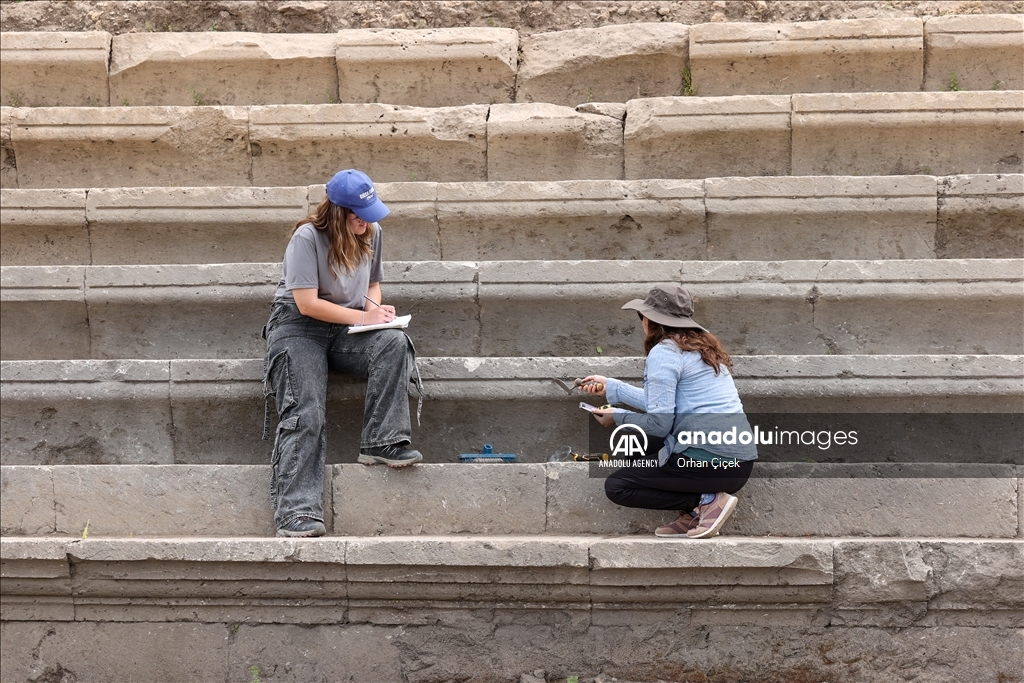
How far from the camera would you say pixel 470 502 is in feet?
14.9

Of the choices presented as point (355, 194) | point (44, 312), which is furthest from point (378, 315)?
point (44, 312)

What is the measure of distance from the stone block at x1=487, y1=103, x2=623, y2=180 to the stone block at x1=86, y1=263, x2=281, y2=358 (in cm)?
165

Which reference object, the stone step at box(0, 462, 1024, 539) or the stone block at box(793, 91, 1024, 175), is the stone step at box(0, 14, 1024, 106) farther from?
the stone step at box(0, 462, 1024, 539)

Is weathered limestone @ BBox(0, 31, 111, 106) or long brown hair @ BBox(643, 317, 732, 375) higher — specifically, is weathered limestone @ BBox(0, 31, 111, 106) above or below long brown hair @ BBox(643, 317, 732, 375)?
above

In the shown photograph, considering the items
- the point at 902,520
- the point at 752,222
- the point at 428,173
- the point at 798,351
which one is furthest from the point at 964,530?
the point at 428,173

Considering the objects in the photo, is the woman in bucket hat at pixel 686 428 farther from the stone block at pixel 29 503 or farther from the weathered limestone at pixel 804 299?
the stone block at pixel 29 503

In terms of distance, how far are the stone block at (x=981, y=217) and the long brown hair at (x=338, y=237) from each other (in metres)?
3.18

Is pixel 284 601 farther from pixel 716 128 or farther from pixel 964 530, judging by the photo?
pixel 716 128

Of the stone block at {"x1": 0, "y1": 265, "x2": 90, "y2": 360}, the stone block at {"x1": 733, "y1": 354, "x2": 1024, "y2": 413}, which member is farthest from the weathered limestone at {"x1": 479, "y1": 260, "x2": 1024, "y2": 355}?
the stone block at {"x1": 0, "y1": 265, "x2": 90, "y2": 360}

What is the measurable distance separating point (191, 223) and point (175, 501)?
6.11 feet

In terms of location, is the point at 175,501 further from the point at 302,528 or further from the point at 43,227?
the point at 43,227

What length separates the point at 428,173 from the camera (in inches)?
243

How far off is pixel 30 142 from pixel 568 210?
3406 mm

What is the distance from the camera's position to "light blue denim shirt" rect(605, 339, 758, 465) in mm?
4238
